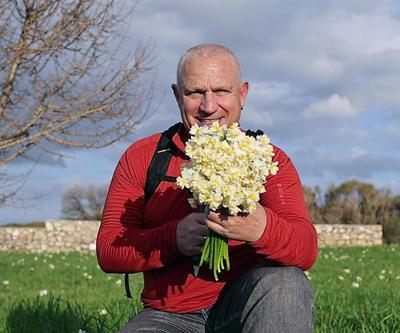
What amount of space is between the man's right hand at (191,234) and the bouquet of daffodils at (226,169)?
0.17 m

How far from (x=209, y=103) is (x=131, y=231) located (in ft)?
2.31

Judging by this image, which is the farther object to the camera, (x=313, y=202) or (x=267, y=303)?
(x=313, y=202)

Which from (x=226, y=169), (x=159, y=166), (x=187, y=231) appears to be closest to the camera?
(x=226, y=169)

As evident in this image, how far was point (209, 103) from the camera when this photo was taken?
351cm

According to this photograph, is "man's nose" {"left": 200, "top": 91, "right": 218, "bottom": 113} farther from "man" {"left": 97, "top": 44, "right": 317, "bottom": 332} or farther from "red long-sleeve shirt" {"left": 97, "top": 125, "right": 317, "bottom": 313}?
"red long-sleeve shirt" {"left": 97, "top": 125, "right": 317, "bottom": 313}

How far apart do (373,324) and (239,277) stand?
2493 millimetres

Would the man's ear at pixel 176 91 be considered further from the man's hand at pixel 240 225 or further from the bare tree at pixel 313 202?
the bare tree at pixel 313 202

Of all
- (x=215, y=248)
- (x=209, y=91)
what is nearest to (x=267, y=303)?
(x=215, y=248)

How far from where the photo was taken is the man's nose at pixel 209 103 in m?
3.51

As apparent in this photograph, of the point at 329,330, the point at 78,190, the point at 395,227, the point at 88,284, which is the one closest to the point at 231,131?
the point at 329,330

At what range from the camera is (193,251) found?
3.22 metres

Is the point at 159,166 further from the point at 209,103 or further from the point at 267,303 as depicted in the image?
the point at 267,303

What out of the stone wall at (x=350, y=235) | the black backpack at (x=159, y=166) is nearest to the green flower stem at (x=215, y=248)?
the black backpack at (x=159, y=166)

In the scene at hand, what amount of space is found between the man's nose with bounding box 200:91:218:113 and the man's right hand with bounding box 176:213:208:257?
58cm
